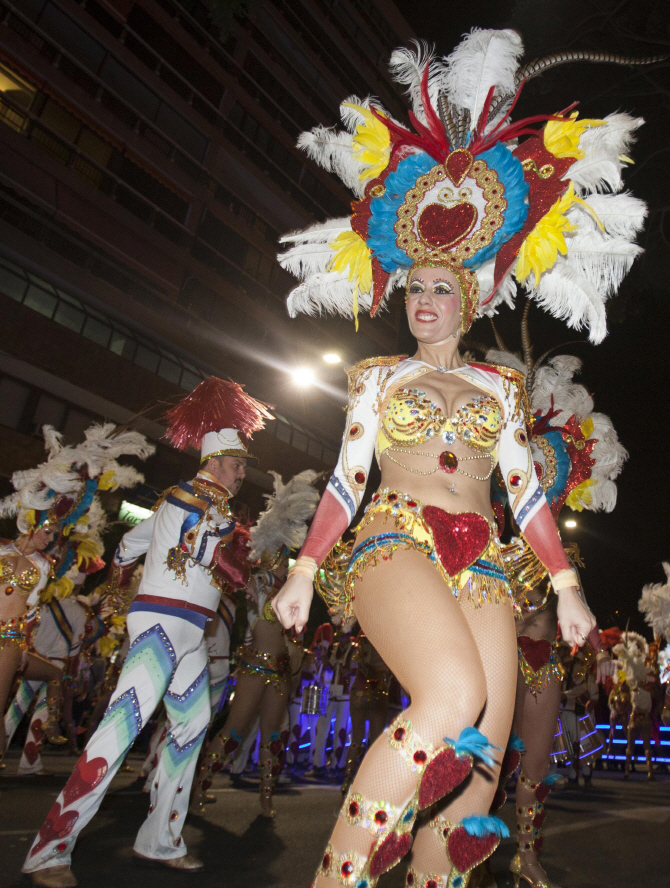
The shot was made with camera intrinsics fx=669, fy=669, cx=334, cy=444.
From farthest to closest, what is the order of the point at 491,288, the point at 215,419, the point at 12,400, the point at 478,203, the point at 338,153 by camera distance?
the point at 12,400 → the point at 215,419 → the point at 338,153 → the point at 491,288 → the point at 478,203

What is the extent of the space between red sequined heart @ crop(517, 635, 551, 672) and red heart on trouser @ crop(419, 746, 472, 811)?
99.2 inches

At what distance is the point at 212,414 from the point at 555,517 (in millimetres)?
2581

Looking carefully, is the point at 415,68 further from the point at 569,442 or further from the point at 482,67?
the point at 569,442

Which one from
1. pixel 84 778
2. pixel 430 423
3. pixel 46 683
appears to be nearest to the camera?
pixel 430 423

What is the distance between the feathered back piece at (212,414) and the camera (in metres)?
5.01

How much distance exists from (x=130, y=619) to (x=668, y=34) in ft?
25.0

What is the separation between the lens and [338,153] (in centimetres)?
349

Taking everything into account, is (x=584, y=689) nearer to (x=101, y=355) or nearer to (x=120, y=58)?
(x=101, y=355)

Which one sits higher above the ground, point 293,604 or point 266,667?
point 293,604

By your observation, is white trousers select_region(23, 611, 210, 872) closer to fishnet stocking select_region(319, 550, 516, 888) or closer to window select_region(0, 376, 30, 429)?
fishnet stocking select_region(319, 550, 516, 888)

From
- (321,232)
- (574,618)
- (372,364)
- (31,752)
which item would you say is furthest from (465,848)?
(31,752)

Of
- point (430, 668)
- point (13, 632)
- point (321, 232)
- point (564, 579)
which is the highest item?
point (321, 232)

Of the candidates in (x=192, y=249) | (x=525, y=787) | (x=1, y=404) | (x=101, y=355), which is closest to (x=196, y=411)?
(x=525, y=787)

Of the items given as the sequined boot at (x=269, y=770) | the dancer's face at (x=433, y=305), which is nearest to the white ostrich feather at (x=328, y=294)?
the dancer's face at (x=433, y=305)
